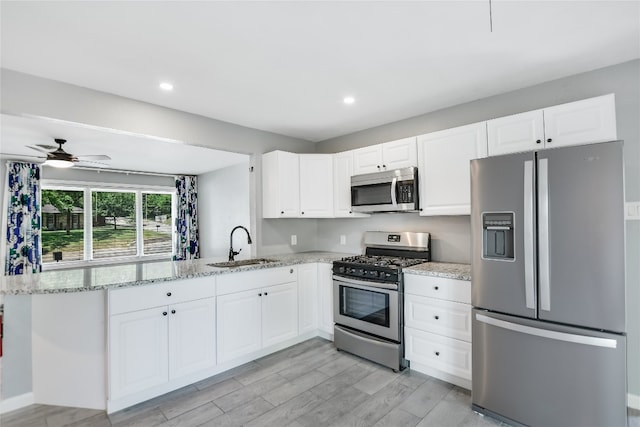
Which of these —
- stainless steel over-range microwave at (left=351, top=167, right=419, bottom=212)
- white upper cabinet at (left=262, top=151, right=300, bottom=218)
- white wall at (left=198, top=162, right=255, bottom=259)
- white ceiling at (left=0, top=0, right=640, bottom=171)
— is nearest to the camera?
white ceiling at (left=0, top=0, right=640, bottom=171)

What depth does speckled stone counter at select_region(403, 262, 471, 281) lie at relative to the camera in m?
2.44

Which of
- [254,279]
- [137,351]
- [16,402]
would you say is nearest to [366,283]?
[254,279]

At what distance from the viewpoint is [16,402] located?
7.23 ft

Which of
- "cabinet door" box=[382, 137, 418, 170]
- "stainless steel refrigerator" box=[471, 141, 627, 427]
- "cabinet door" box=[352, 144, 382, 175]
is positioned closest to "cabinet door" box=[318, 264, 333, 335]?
"cabinet door" box=[352, 144, 382, 175]

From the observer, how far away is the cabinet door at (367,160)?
3307mm

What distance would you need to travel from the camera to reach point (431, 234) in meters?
3.21

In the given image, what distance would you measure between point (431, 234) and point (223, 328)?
2.22 metres

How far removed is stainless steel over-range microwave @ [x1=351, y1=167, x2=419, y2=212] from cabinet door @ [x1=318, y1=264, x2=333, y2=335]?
2.55ft

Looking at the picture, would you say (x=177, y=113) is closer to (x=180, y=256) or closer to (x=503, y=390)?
(x=503, y=390)

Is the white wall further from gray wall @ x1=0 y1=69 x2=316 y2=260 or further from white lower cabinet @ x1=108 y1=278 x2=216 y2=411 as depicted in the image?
white lower cabinet @ x1=108 y1=278 x2=216 y2=411

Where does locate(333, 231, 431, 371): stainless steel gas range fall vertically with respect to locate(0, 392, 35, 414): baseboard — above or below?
above

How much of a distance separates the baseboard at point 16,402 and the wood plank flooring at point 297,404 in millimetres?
46

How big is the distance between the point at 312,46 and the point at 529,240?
1853mm

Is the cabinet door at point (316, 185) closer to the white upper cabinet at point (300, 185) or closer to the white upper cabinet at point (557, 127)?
the white upper cabinet at point (300, 185)
